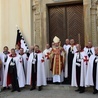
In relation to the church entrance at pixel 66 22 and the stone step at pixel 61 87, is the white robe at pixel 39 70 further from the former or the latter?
the church entrance at pixel 66 22

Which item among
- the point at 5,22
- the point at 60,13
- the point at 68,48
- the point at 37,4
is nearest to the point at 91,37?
the point at 68,48

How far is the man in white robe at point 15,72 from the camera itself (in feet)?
28.5

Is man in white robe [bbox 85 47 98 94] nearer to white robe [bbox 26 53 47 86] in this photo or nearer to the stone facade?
white robe [bbox 26 53 47 86]

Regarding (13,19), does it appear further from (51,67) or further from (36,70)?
(36,70)

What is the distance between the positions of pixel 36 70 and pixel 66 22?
3025 millimetres

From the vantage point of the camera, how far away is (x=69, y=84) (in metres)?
8.99

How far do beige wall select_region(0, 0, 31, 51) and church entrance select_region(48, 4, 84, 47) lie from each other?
3.44 ft

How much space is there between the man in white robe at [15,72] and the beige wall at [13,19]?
6.26 feet

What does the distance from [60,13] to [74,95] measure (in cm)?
425

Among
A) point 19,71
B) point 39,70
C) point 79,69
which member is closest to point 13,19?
point 19,71

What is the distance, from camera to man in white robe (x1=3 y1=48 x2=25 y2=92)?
342 inches

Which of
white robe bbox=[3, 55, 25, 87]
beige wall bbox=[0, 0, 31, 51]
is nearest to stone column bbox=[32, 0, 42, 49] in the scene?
beige wall bbox=[0, 0, 31, 51]

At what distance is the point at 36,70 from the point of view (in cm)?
870

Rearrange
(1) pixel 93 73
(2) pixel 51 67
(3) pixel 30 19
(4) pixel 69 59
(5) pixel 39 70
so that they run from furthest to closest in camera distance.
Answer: (3) pixel 30 19 → (2) pixel 51 67 → (4) pixel 69 59 → (5) pixel 39 70 → (1) pixel 93 73
